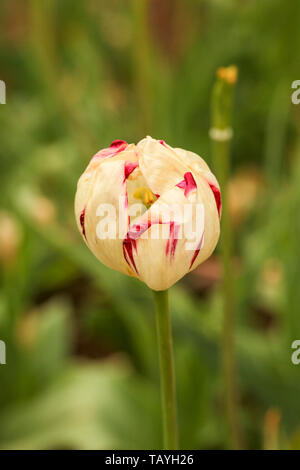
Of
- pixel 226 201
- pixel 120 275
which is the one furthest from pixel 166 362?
pixel 120 275

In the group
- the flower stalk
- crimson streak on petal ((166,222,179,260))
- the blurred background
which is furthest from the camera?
the blurred background

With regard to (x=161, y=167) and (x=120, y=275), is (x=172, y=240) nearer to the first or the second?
(x=161, y=167)

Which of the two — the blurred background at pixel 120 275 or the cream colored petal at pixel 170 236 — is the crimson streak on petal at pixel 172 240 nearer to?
the cream colored petal at pixel 170 236

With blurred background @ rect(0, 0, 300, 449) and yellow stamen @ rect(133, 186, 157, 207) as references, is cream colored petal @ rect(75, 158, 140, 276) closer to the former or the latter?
yellow stamen @ rect(133, 186, 157, 207)

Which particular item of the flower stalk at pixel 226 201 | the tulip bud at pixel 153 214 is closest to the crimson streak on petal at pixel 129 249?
the tulip bud at pixel 153 214

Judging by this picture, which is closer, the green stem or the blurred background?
the green stem

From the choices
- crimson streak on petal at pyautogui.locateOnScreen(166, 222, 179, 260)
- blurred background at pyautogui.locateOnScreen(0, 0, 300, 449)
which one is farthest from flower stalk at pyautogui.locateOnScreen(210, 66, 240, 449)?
crimson streak on petal at pyautogui.locateOnScreen(166, 222, 179, 260)

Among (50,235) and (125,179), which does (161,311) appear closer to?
(125,179)
